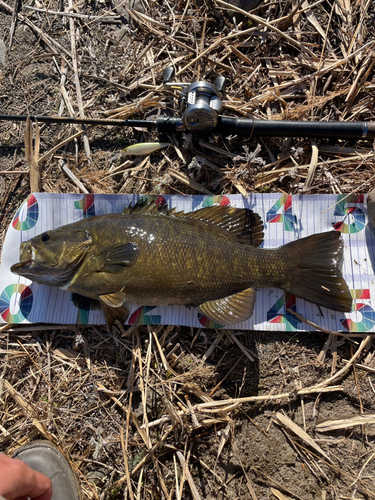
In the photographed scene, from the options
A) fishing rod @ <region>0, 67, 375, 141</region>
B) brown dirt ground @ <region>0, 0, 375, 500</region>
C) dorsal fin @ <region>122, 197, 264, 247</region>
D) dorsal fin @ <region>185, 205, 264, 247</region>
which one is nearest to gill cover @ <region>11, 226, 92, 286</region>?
dorsal fin @ <region>122, 197, 264, 247</region>

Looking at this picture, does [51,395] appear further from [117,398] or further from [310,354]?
[310,354]

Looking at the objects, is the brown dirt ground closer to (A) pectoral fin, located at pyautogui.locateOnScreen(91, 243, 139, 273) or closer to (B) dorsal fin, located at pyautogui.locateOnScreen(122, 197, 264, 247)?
(B) dorsal fin, located at pyautogui.locateOnScreen(122, 197, 264, 247)

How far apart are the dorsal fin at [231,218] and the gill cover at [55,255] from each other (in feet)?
1.68

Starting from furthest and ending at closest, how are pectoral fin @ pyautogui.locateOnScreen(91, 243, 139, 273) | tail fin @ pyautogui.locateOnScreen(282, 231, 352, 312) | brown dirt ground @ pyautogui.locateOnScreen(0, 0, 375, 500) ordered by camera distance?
brown dirt ground @ pyautogui.locateOnScreen(0, 0, 375, 500) < tail fin @ pyautogui.locateOnScreen(282, 231, 352, 312) < pectoral fin @ pyautogui.locateOnScreen(91, 243, 139, 273)

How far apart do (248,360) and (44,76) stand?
12.4 feet

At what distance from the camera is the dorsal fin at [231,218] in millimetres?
3041

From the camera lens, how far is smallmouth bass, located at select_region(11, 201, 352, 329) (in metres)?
2.78

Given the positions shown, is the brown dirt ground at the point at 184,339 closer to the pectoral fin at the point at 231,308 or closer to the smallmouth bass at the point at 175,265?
the pectoral fin at the point at 231,308

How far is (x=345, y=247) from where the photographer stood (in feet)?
10.5

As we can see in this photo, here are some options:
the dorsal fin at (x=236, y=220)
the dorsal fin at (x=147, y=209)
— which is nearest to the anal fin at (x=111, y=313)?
the dorsal fin at (x=147, y=209)

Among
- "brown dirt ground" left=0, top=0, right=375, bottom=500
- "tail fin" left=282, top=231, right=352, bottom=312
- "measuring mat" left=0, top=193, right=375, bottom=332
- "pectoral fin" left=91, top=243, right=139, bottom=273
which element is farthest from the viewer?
"measuring mat" left=0, top=193, right=375, bottom=332

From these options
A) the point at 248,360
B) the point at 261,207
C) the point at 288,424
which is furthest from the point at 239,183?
the point at 288,424

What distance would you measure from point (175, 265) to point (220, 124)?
144 centimetres

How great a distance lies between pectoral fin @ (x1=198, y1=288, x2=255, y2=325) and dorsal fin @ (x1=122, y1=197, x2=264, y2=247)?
52cm
